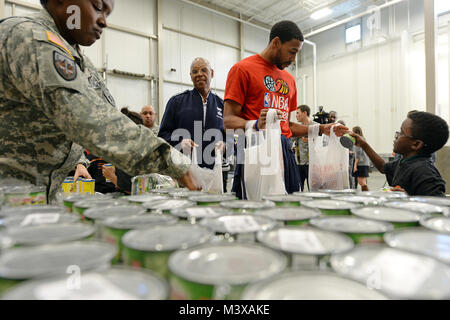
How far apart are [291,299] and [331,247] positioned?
158mm

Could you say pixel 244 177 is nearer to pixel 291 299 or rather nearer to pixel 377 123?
pixel 291 299

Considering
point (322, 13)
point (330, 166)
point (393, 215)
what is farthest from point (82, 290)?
point (322, 13)

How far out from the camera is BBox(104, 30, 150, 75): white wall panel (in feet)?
20.6

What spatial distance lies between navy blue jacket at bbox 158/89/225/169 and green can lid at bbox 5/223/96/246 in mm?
1771

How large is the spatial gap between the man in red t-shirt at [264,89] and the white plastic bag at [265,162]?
0.39 ft

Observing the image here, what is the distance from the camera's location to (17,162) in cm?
108

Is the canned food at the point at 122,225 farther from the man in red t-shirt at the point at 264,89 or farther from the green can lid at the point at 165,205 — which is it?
the man in red t-shirt at the point at 264,89

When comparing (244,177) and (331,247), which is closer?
(331,247)

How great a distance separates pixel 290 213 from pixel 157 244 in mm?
355

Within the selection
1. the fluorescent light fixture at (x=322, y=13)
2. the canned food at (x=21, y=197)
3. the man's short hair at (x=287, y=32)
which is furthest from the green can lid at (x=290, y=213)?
the fluorescent light fixture at (x=322, y=13)

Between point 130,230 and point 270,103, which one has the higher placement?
point 270,103

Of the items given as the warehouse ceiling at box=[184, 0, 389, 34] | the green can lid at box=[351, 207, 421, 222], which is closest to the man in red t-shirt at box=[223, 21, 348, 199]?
the green can lid at box=[351, 207, 421, 222]

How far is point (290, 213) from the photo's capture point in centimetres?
67

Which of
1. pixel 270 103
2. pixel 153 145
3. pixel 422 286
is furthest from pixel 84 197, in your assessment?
pixel 270 103
